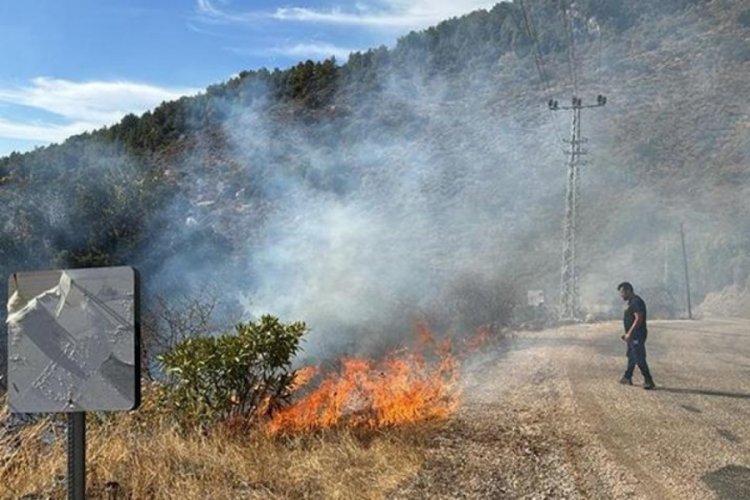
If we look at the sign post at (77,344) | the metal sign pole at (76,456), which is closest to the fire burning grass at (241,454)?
the metal sign pole at (76,456)

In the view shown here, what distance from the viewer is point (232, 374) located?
8086 mm

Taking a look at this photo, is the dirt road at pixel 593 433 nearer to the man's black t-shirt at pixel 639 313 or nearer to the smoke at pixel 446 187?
the man's black t-shirt at pixel 639 313

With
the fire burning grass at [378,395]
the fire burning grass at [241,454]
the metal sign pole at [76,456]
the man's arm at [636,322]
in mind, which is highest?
the metal sign pole at [76,456]

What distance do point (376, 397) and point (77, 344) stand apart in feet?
23.4

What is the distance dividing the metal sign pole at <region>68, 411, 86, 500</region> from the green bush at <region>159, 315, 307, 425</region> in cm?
432

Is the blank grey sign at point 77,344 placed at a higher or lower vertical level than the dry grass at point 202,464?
higher

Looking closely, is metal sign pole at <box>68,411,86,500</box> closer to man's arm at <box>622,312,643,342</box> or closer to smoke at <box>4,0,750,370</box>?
man's arm at <box>622,312,643,342</box>

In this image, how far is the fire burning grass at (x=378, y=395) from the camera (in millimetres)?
8164

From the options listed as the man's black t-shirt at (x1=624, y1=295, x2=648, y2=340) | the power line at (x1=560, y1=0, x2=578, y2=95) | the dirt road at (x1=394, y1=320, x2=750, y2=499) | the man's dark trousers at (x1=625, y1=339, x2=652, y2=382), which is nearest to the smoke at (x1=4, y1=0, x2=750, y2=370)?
the power line at (x1=560, y1=0, x2=578, y2=95)

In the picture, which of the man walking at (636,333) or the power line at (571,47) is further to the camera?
the power line at (571,47)

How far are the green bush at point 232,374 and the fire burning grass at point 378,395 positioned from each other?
36 cm

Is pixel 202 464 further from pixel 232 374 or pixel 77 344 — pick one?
pixel 77 344

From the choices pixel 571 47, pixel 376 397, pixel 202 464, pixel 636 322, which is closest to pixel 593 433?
pixel 636 322

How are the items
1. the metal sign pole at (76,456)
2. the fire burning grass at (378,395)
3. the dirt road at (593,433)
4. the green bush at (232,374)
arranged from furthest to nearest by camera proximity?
the fire burning grass at (378,395), the green bush at (232,374), the dirt road at (593,433), the metal sign pole at (76,456)
